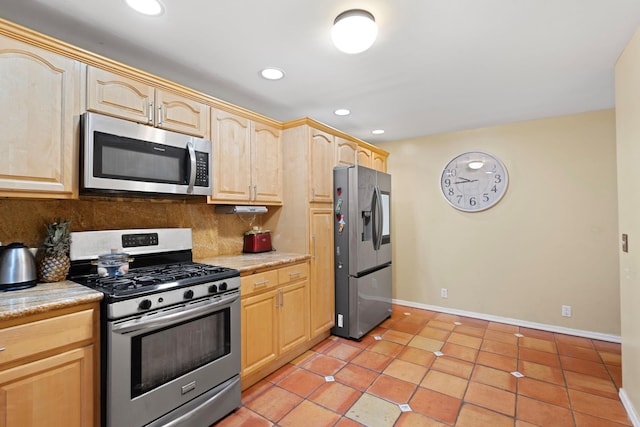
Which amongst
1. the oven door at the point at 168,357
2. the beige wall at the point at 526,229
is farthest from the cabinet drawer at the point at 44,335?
the beige wall at the point at 526,229

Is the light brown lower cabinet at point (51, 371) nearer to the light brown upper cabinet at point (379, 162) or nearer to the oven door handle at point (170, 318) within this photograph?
the oven door handle at point (170, 318)

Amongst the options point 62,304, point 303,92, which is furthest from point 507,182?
point 62,304

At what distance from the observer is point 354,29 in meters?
1.61

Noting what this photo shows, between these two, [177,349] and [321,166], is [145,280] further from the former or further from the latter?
[321,166]

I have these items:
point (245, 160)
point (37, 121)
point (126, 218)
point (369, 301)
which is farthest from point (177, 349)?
point (369, 301)

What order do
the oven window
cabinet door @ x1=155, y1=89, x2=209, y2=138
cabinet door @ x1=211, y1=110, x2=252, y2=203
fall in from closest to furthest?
the oven window, cabinet door @ x1=155, y1=89, x2=209, y2=138, cabinet door @ x1=211, y1=110, x2=252, y2=203

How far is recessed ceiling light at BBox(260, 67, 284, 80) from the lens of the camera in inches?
88.4

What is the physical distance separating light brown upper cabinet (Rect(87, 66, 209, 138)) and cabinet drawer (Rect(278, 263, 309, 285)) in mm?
1257

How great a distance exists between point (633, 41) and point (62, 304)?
339 cm

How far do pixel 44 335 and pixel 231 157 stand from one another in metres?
1.63

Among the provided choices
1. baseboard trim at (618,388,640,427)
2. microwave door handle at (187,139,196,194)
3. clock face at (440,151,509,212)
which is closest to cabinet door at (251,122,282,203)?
microwave door handle at (187,139,196,194)

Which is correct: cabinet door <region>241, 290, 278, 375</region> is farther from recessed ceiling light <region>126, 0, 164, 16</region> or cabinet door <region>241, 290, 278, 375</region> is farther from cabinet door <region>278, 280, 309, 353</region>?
recessed ceiling light <region>126, 0, 164, 16</region>

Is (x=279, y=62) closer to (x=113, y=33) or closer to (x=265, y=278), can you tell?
(x=113, y=33)

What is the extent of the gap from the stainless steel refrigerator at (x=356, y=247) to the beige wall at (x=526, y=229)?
42.2 inches
